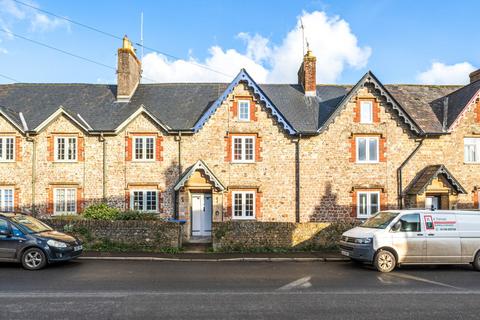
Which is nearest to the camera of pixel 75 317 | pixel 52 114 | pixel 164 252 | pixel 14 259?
pixel 75 317

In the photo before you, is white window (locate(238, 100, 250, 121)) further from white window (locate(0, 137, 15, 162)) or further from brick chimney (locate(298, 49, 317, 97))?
white window (locate(0, 137, 15, 162))

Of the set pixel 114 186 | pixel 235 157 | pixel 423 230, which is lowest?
pixel 423 230

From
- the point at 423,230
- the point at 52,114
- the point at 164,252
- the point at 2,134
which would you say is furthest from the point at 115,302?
the point at 2,134

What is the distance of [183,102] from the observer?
22.8 metres

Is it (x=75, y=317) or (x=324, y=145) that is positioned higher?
(x=324, y=145)

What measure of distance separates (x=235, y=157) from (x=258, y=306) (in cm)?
1345

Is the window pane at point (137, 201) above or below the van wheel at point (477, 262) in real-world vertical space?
above

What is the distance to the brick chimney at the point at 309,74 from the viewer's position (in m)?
23.2

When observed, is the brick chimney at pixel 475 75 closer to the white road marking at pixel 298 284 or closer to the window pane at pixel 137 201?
the white road marking at pixel 298 284

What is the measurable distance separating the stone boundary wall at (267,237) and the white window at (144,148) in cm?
714

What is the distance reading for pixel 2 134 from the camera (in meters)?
20.4

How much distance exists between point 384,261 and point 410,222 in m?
1.68

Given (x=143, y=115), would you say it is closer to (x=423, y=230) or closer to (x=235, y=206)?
(x=235, y=206)

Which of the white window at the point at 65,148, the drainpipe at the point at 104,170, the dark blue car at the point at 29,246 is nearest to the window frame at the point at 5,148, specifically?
the white window at the point at 65,148
